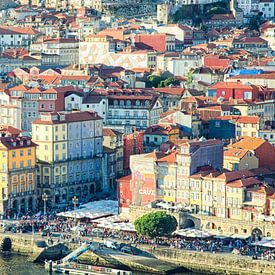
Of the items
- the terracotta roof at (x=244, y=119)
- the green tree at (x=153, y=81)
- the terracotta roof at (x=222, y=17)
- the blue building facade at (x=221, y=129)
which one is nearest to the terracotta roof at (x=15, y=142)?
the blue building facade at (x=221, y=129)

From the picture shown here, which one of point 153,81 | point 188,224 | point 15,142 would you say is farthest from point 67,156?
point 153,81

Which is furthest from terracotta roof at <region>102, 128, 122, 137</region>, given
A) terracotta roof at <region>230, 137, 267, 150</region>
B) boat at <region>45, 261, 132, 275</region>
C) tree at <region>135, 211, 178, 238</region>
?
boat at <region>45, 261, 132, 275</region>

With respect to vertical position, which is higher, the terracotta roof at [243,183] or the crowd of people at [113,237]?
the terracotta roof at [243,183]

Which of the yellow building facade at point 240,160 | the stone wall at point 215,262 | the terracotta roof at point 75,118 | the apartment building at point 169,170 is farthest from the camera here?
the terracotta roof at point 75,118

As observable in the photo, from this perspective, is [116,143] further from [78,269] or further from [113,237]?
[78,269]

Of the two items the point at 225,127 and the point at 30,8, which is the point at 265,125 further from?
the point at 30,8

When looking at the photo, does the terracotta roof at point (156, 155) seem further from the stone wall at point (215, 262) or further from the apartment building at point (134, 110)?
the apartment building at point (134, 110)
